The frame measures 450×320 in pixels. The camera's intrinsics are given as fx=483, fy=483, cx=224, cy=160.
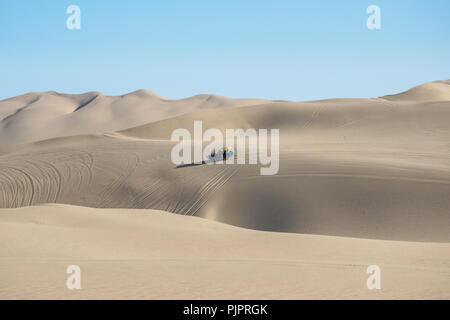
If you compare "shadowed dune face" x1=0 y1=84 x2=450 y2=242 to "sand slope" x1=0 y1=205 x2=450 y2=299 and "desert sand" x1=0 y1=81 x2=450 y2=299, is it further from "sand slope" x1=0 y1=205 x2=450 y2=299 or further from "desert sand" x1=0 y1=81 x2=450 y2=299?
"sand slope" x1=0 y1=205 x2=450 y2=299

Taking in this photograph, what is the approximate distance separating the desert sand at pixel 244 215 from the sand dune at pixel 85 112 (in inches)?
1970

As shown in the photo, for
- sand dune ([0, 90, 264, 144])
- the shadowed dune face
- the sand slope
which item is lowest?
the sand slope

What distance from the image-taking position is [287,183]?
1962 centimetres

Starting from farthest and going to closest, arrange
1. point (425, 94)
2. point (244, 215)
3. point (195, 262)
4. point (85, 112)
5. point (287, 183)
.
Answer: point (85, 112) → point (425, 94) → point (287, 183) → point (244, 215) → point (195, 262)

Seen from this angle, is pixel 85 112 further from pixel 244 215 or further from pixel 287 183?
pixel 244 215

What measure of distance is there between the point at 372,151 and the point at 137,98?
93.5m

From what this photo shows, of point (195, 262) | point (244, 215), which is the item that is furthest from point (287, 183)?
point (195, 262)

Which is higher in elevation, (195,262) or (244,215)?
(244,215)

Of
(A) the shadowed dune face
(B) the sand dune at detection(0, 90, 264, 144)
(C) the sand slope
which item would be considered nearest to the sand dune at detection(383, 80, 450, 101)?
(A) the shadowed dune face

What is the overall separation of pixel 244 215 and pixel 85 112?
8704cm

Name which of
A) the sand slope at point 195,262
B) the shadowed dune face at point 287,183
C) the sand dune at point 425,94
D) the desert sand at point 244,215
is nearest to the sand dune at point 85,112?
the sand dune at point 425,94

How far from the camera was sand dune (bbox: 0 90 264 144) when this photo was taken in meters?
86.5

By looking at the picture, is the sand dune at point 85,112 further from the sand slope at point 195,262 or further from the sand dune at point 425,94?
the sand slope at point 195,262

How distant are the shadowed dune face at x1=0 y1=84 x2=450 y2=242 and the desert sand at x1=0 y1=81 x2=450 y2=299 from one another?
0.23 feet
